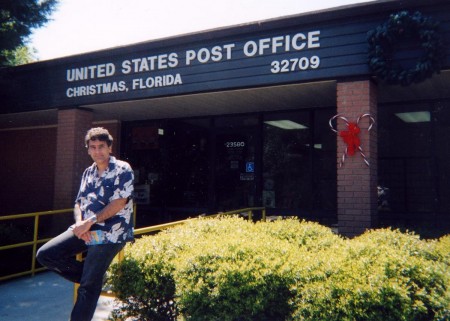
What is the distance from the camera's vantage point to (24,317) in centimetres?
462

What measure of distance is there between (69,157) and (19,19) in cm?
361

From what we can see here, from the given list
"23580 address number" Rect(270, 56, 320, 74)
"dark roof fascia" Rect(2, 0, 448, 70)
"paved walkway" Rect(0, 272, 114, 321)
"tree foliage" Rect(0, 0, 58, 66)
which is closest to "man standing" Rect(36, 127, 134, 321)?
"paved walkway" Rect(0, 272, 114, 321)

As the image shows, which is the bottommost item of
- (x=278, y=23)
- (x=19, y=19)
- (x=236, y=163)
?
(x=236, y=163)

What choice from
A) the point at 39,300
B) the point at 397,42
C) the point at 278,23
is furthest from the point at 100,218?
the point at 397,42

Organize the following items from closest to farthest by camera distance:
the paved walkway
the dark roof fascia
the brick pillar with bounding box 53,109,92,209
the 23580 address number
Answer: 1. the paved walkway
2. the dark roof fascia
3. the 23580 address number
4. the brick pillar with bounding box 53,109,92,209

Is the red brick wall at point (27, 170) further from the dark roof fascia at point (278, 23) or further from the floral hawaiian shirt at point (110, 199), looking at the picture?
the floral hawaiian shirt at point (110, 199)

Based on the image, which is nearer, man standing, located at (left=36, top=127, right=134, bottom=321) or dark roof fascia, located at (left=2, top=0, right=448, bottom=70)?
man standing, located at (left=36, top=127, right=134, bottom=321)

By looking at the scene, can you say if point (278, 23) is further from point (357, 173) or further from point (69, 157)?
point (69, 157)

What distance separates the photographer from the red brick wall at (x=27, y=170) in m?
11.7

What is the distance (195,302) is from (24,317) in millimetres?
2584

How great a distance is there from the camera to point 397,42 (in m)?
5.94

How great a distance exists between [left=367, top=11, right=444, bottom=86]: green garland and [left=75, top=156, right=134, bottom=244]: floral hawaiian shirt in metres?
4.17

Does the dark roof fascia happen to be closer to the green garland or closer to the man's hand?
the green garland

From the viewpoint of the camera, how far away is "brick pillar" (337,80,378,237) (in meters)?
6.09
